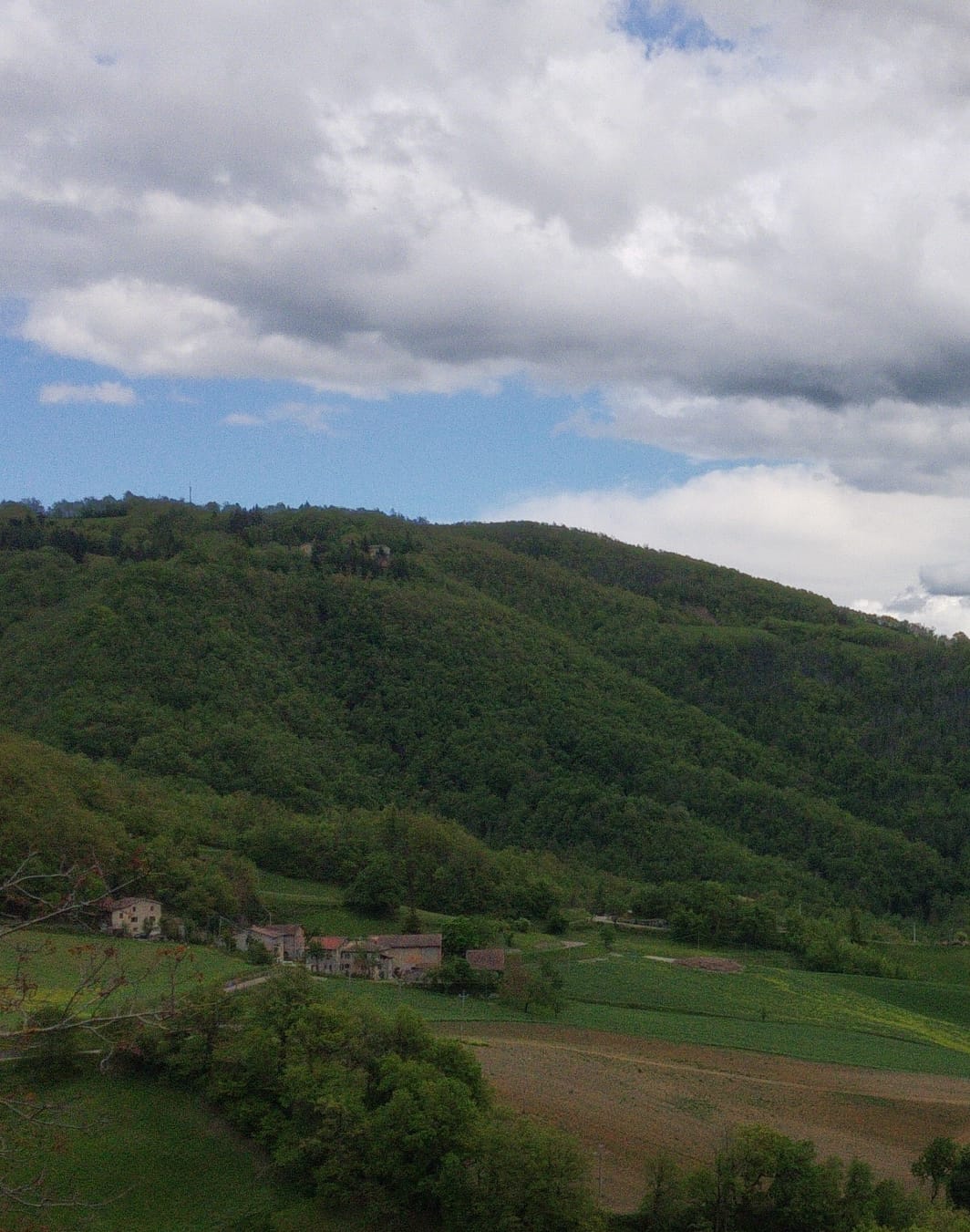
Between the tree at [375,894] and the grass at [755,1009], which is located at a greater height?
the tree at [375,894]

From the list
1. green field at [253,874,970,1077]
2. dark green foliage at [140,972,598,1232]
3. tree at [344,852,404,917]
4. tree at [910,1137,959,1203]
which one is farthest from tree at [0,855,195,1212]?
tree at [344,852,404,917]

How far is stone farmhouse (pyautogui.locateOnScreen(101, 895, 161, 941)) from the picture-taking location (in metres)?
50.2

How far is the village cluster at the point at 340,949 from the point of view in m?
50.8

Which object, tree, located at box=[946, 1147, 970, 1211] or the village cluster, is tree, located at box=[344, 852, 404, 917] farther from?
tree, located at box=[946, 1147, 970, 1211]

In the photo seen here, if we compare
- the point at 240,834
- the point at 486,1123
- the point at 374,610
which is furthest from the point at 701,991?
the point at 374,610

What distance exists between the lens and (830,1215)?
26.5 metres

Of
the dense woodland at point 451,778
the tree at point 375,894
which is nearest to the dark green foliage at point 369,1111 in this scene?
the dense woodland at point 451,778

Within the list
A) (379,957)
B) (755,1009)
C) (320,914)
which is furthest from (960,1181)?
(320,914)

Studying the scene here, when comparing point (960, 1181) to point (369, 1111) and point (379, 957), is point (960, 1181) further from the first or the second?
point (379, 957)

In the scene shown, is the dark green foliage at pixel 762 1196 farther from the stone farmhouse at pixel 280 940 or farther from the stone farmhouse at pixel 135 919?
the stone farmhouse at pixel 135 919

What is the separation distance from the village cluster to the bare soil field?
845 cm

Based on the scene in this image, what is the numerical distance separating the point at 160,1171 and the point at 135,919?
901 inches

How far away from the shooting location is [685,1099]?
35.1 metres

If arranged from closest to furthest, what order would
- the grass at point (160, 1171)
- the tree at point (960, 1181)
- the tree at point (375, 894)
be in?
the grass at point (160, 1171), the tree at point (960, 1181), the tree at point (375, 894)
